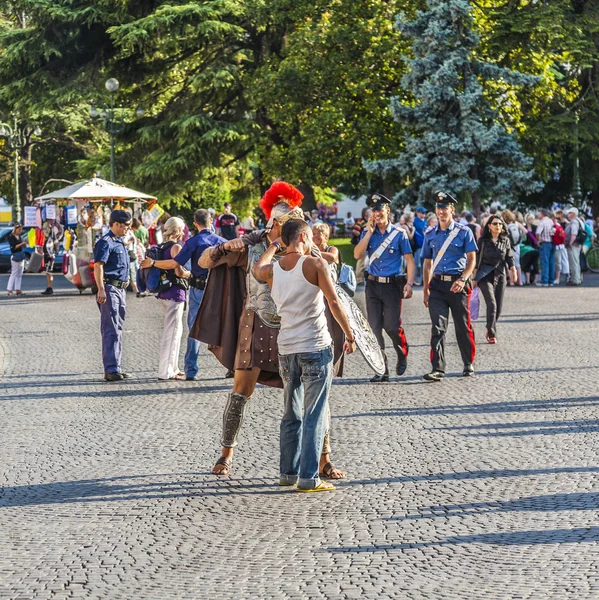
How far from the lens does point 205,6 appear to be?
37.6 m

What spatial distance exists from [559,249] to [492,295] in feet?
43.6

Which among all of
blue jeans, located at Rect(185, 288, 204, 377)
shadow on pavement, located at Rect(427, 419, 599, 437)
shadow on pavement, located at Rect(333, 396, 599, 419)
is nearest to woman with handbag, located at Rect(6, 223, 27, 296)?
blue jeans, located at Rect(185, 288, 204, 377)

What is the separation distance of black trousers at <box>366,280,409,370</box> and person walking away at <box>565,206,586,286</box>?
1627cm

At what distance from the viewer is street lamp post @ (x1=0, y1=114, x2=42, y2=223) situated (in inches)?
1839

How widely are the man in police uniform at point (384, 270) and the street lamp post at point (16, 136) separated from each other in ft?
101

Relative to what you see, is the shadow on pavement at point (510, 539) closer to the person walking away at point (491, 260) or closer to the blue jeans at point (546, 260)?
the person walking away at point (491, 260)

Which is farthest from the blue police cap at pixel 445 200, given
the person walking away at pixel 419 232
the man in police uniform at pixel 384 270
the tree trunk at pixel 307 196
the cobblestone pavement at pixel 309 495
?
the tree trunk at pixel 307 196

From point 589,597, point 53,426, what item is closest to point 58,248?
point 53,426

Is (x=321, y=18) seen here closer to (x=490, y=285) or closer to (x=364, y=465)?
(x=490, y=285)

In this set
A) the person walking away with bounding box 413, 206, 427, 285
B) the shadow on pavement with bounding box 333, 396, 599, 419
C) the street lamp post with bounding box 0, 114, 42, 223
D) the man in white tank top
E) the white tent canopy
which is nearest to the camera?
the man in white tank top

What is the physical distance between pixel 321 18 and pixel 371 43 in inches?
89.4

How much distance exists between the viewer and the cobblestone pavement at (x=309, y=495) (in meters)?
5.26

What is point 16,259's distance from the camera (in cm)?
2573

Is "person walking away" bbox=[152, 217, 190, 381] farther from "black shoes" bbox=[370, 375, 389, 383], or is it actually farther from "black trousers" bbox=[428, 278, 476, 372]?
"black trousers" bbox=[428, 278, 476, 372]
